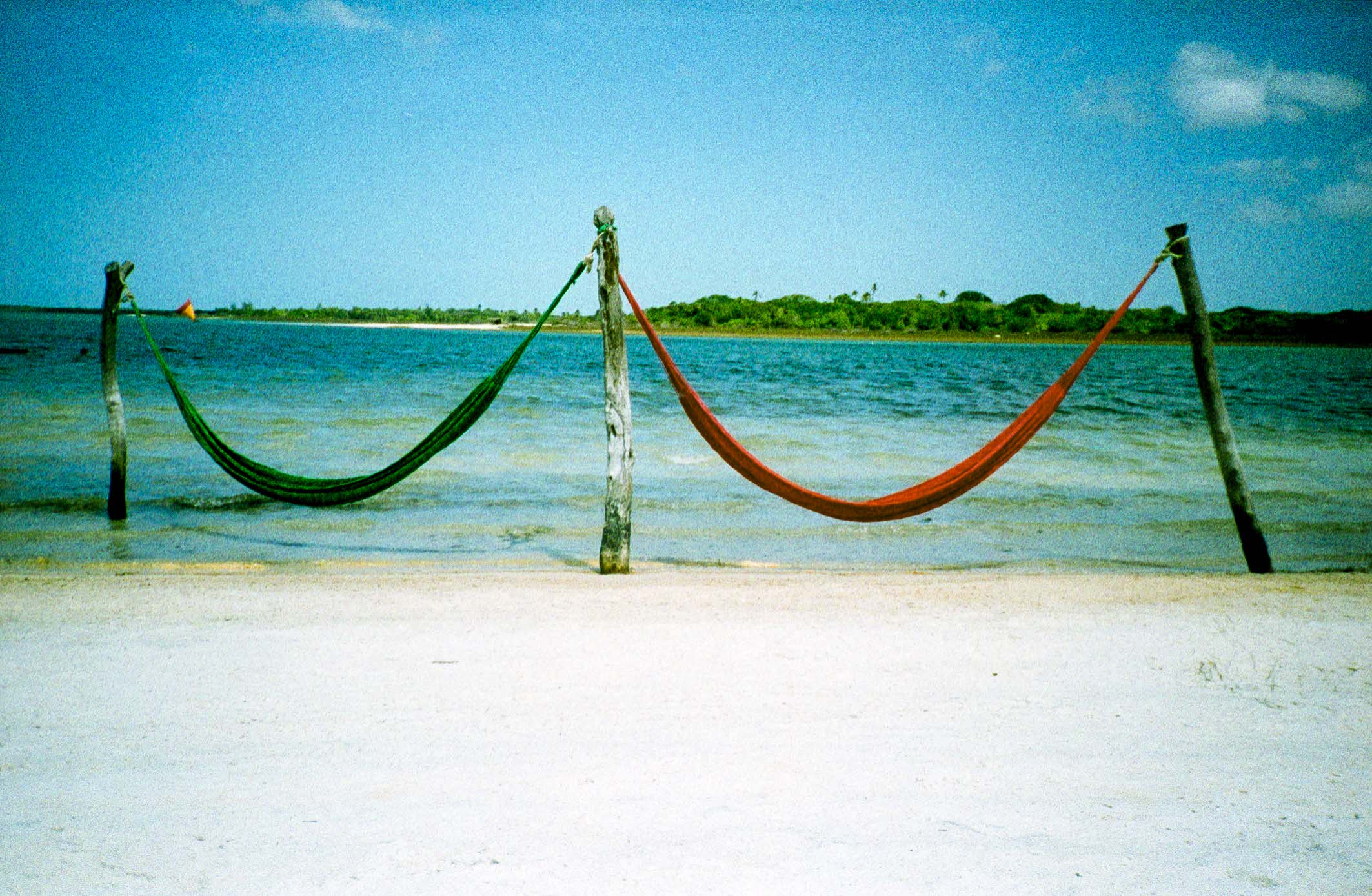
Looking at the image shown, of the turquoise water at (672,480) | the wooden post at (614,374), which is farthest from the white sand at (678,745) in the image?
the turquoise water at (672,480)

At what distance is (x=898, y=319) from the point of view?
90000 mm

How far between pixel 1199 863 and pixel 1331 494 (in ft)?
23.8

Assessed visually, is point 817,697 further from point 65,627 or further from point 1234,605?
point 65,627

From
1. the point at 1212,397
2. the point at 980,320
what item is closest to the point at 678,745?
the point at 1212,397

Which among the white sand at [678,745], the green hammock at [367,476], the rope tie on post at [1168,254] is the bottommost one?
the white sand at [678,745]

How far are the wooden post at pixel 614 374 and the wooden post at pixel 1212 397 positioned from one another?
2543 mm

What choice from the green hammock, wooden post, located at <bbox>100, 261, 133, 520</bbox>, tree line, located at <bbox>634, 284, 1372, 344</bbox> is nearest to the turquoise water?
wooden post, located at <bbox>100, 261, 133, 520</bbox>

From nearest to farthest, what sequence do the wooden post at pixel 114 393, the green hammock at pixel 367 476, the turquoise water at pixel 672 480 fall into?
the green hammock at pixel 367 476 < the turquoise water at pixel 672 480 < the wooden post at pixel 114 393

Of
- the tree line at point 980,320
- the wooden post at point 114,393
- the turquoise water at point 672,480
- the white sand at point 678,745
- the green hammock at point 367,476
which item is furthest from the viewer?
the tree line at point 980,320

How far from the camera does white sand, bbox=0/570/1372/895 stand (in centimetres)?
153

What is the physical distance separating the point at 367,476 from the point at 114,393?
2.42 m

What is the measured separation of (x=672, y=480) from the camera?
294 inches

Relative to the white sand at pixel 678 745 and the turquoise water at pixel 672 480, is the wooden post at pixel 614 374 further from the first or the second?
the turquoise water at pixel 672 480

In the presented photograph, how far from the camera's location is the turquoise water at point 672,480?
507 cm
